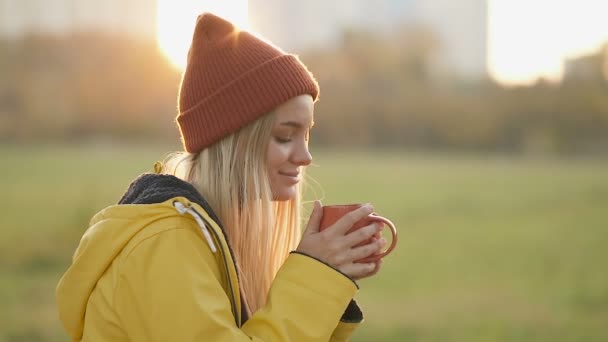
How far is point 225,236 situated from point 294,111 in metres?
0.37

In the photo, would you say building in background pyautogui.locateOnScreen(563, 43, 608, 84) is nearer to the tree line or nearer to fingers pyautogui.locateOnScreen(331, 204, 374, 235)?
the tree line

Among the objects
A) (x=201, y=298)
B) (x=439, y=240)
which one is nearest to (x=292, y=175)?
(x=201, y=298)

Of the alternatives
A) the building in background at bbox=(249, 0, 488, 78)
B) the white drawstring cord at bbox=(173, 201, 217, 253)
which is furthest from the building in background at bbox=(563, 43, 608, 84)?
the white drawstring cord at bbox=(173, 201, 217, 253)

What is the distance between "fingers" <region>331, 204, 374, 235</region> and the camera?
1864 millimetres

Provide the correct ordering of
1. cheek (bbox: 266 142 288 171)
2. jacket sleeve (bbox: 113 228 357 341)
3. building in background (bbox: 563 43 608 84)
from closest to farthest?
1. jacket sleeve (bbox: 113 228 357 341)
2. cheek (bbox: 266 142 288 171)
3. building in background (bbox: 563 43 608 84)

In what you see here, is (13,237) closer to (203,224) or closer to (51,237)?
(51,237)

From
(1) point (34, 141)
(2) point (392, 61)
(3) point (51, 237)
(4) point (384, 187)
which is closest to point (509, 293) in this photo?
(3) point (51, 237)

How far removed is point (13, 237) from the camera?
12734 millimetres

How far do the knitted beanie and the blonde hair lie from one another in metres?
0.04

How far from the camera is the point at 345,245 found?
1853mm

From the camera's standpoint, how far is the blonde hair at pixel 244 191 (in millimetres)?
2021

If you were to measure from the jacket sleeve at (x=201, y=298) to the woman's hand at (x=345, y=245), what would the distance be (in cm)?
3

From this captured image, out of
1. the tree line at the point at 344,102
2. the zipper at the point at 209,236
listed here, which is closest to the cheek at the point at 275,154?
the zipper at the point at 209,236

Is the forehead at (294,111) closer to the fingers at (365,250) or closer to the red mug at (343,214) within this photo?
the red mug at (343,214)
